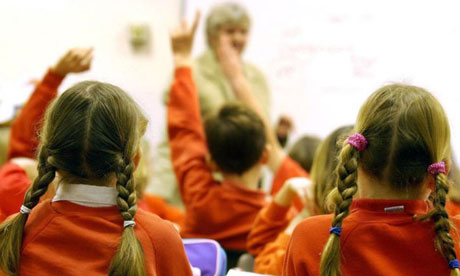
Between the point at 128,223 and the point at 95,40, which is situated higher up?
the point at 95,40

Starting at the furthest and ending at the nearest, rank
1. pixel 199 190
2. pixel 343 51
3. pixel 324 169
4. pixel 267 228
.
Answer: pixel 343 51 < pixel 199 190 < pixel 267 228 < pixel 324 169

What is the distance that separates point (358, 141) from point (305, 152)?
3.90 ft

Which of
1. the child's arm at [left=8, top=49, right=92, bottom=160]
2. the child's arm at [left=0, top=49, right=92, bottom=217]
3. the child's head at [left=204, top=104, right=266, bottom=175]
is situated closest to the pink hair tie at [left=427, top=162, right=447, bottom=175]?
the child's head at [left=204, top=104, right=266, bottom=175]

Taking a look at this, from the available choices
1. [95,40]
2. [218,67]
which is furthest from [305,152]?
[95,40]

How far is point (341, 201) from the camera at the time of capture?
3.74 feet

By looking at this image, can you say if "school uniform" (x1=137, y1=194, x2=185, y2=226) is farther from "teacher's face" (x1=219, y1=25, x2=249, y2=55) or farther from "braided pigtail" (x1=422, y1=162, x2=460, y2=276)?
"braided pigtail" (x1=422, y1=162, x2=460, y2=276)

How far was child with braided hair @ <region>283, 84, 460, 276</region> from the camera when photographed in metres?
1.15

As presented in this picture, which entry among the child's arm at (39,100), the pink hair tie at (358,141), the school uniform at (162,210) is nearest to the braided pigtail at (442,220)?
the pink hair tie at (358,141)

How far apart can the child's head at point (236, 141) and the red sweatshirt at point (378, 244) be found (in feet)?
2.46

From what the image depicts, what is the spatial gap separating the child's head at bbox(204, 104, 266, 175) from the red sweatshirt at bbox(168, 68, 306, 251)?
0.16 ft

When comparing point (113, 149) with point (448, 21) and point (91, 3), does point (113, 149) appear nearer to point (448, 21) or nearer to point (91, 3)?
point (448, 21)

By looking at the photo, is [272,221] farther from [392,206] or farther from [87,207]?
[87,207]

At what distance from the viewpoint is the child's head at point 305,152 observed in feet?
7.67

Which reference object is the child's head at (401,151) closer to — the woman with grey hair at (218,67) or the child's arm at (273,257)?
the child's arm at (273,257)
